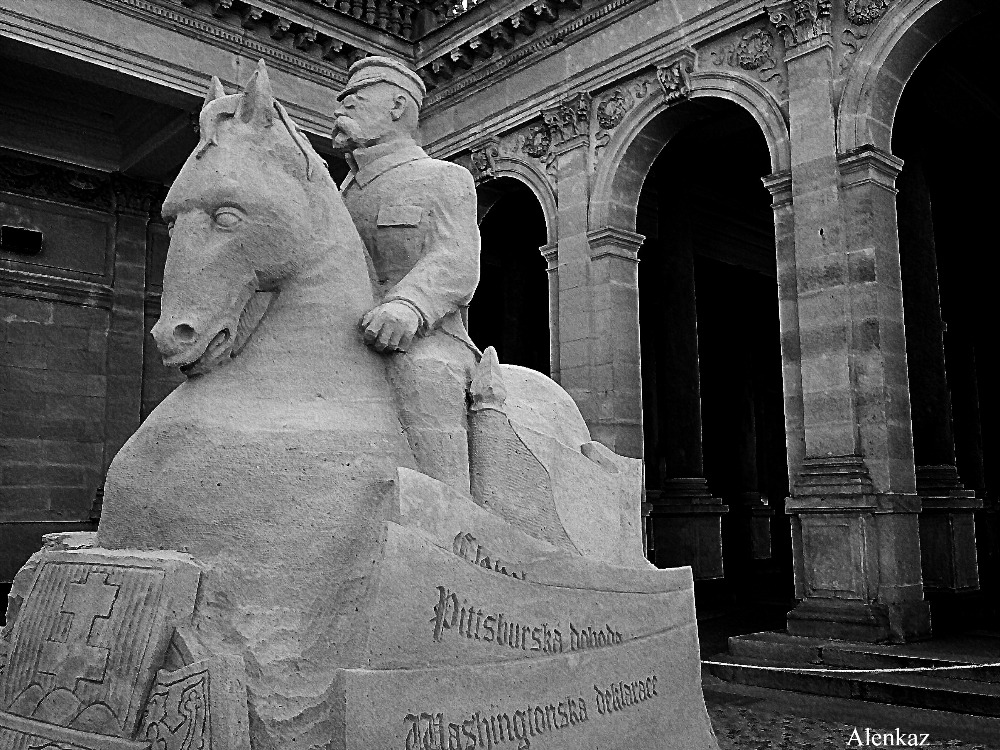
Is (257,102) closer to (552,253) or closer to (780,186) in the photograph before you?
(780,186)

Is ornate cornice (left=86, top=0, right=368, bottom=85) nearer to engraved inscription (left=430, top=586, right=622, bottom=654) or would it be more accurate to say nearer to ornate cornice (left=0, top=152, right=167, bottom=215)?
ornate cornice (left=0, top=152, right=167, bottom=215)

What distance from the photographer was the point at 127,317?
47.0 ft

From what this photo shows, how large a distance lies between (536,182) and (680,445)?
4595mm

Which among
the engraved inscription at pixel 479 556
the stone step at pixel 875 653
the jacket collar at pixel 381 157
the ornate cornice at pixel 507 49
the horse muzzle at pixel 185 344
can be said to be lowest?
the stone step at pixel 875 653

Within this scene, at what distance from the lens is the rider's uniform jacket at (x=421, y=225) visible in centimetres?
312

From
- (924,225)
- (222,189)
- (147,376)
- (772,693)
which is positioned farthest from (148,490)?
(147,376)

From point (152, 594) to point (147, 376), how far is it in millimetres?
13020

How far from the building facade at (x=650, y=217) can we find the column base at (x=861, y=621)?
2 centimetres

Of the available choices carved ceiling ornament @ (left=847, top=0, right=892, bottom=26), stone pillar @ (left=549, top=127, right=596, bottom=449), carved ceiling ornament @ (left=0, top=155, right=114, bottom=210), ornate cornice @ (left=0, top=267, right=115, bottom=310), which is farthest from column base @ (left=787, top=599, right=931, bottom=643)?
carved ceiling ornament @ (left=0, top=155, right=114, bottom=210)

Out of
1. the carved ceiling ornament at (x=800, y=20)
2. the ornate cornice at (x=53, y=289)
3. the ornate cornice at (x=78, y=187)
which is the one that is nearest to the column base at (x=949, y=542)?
the carved ceiling ornament at (x=800, y=20)

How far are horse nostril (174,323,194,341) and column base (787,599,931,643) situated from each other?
7090mm

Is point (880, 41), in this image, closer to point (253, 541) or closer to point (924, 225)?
point (924, 225)

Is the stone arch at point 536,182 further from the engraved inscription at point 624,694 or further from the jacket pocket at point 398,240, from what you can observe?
the engraved inscription at point 624,694

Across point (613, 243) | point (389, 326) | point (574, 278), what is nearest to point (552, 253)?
point (574, 278)
